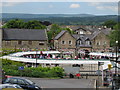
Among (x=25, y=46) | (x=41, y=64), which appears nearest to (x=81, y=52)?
(x=25, y=46)

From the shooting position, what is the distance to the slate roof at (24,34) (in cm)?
4528

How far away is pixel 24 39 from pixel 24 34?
0.98m

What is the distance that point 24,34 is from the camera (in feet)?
152

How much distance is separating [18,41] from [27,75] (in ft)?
73.5

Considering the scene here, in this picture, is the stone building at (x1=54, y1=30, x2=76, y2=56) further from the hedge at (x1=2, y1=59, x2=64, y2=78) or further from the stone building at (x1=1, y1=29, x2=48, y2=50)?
the hedge at (x1=2, y1=59, x2=64, y2=78)

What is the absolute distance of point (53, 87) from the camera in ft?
62.9

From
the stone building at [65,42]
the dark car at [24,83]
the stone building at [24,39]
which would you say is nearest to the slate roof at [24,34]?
the stone building at [24,39]

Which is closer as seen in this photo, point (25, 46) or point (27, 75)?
point (27, 75)

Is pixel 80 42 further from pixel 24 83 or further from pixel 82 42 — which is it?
pixel 24 83

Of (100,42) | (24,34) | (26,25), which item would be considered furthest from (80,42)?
(26,25)

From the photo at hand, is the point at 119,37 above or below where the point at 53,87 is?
above

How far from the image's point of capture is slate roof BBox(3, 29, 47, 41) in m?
45.3

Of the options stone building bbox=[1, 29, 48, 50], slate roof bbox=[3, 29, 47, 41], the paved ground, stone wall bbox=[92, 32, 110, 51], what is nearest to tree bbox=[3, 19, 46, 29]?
stone wall bbox=[92, 32, 110, 51]

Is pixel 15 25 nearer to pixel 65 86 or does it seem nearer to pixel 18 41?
pixel 18 41
